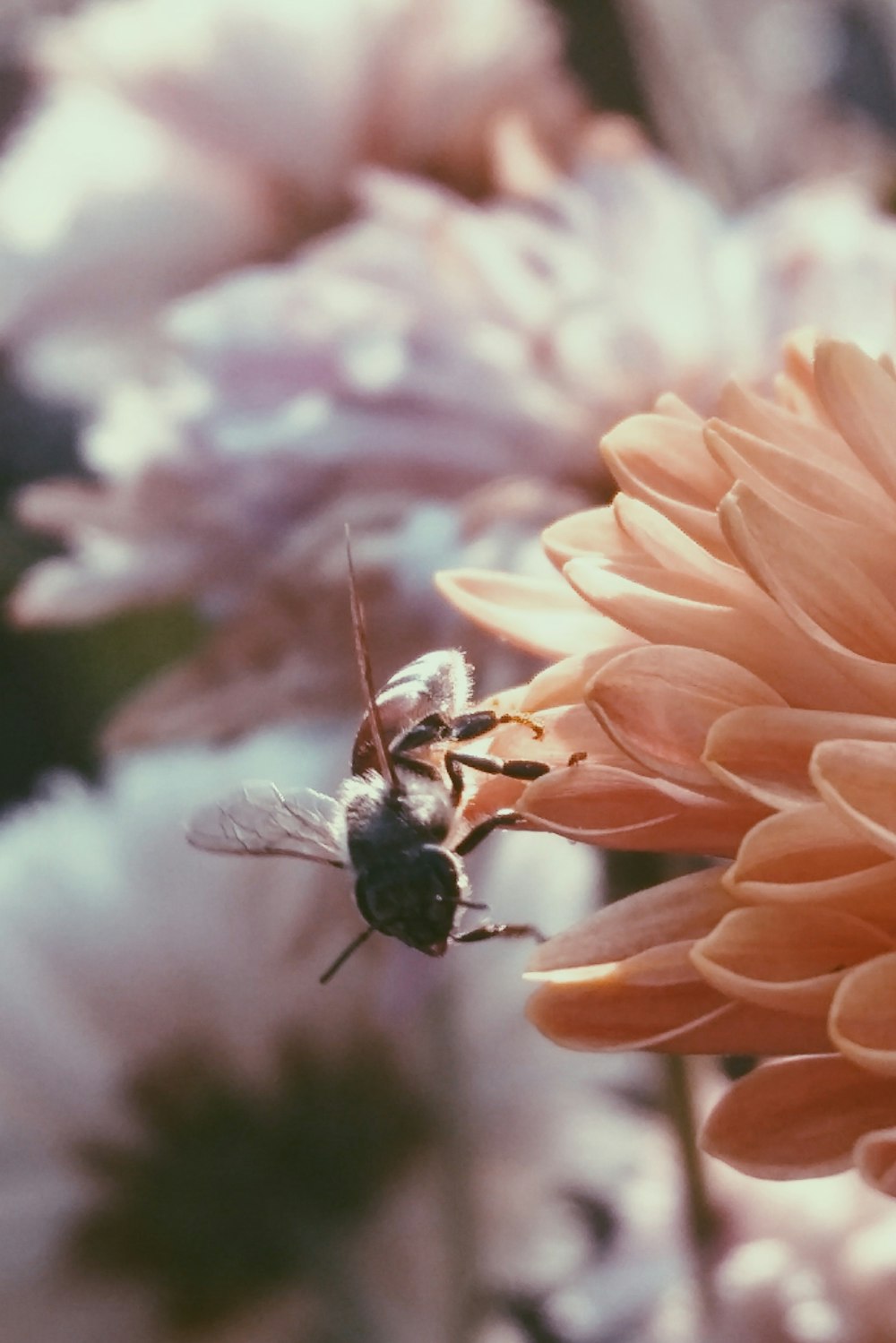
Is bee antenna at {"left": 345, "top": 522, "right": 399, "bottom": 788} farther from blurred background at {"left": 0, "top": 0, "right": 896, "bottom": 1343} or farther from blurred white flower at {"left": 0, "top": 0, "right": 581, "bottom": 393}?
blurred white flower at {"left": 0, "top": 0, "right": 581, "bottom": 393}

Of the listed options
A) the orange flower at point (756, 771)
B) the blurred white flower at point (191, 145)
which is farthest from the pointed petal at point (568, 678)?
the blurred white flower at point (191, 145)

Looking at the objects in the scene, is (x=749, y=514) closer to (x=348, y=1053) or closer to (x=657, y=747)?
(x=657, y=747)

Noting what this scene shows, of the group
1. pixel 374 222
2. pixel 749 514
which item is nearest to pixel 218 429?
pixel 374 222

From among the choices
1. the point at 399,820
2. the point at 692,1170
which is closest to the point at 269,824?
the point at 399,820

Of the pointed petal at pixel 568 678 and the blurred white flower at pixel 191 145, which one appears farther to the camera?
the blurred white flower at pixel 191 145

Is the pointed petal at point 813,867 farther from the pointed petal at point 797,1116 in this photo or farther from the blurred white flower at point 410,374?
the blurred white flower at point 410,374

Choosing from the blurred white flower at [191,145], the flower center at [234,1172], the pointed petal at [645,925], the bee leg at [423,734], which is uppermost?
the blurred white flower at [191,145]

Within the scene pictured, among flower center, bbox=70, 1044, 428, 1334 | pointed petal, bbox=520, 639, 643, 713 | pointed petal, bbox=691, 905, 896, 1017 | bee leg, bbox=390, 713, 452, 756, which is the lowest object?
flower center, bbox=70, 1044, 428, 1334

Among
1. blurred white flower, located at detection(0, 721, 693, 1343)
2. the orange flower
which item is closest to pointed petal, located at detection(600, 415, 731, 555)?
the orange flower
